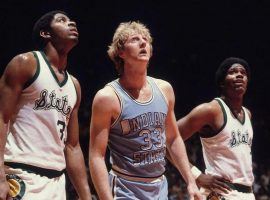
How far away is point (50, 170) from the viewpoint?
3385mm

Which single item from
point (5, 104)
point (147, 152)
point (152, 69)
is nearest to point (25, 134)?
point (5, 104)

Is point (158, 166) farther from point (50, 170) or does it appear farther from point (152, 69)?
point (152, 69)

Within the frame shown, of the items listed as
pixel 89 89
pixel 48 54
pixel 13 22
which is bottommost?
pixel 89 89

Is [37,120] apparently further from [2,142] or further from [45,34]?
[45,34]

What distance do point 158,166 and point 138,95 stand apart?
18.4 inches

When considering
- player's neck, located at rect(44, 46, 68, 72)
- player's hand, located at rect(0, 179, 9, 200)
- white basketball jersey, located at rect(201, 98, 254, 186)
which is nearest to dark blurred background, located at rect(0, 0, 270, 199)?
white basketball jersey, located at rect(201, 98, 254, 186)

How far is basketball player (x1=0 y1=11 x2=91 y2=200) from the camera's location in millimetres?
3271

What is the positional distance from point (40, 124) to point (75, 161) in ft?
1.40

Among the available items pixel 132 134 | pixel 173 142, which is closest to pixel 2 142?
pixel 132 134

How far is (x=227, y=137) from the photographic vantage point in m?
4.70

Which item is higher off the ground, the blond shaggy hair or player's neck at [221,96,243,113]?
the blond shaggy hair

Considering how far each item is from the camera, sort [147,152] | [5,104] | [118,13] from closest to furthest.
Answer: [5,104]
[147,152]
[118,13]

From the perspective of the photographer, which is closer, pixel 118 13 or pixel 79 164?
pixel 79 164

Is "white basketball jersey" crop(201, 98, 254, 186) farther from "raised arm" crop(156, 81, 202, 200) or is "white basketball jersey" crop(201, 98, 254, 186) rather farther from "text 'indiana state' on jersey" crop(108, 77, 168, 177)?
"text 'indiana state' on jersey" crop(108, 77, 168, 177)
